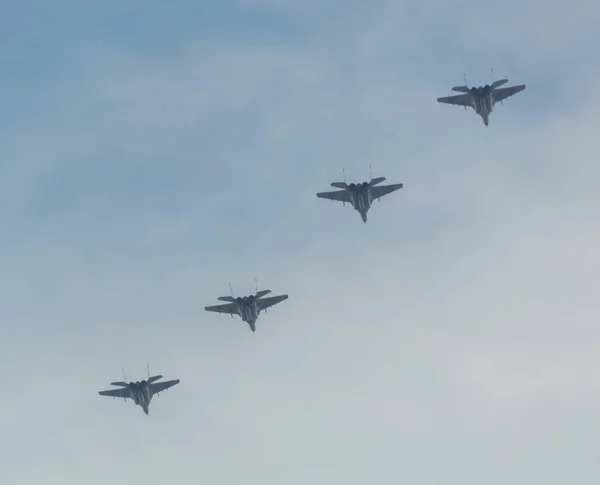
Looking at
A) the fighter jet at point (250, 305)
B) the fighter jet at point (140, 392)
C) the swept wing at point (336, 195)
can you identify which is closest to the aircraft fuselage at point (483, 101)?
the swept wing at point (336, 195)

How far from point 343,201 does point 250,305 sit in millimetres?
25833

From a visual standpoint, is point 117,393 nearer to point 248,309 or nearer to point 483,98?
point 248,309

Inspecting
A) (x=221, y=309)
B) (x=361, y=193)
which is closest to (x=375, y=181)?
(x=361, y=193)

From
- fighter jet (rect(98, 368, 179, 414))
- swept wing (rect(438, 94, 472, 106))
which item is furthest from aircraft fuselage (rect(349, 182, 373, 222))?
fighter jet (rect(98, 368, 179, 414))

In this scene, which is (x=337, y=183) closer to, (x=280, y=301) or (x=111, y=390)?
(x=280, y=301)

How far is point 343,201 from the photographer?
186 meters

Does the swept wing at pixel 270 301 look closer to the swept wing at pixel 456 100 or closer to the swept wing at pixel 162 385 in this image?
the swept wing at pixel 162 385

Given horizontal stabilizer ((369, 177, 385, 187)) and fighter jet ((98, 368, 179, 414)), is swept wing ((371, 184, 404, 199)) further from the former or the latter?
fighter jet ((98, 368, 179, 414))

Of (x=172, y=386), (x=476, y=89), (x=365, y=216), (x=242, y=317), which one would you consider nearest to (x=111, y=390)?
(x=172, y=386)

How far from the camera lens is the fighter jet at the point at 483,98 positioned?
173538 millimetres

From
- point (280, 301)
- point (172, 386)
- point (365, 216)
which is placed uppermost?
point (365, 216)

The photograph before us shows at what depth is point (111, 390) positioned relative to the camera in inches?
7367

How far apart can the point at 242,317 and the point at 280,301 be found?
9.31 meters

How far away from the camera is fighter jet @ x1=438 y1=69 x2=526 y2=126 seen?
173538 millimetres
